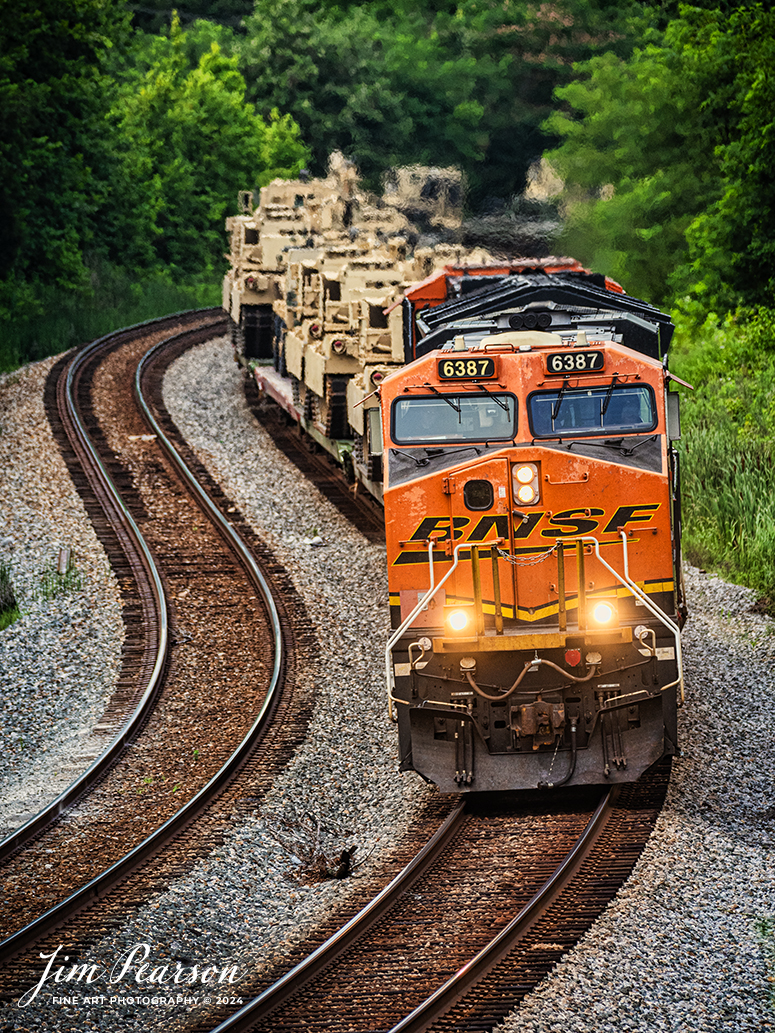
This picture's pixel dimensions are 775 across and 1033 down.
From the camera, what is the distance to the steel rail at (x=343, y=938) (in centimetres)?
809

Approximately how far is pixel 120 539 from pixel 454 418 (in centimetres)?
1031

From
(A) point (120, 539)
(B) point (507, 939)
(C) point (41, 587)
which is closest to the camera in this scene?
(B) point (507, 939)

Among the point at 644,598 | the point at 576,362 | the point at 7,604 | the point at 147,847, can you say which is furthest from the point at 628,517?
the point at 7,604

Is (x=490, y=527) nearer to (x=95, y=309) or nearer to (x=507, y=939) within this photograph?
(x=507, y=939)

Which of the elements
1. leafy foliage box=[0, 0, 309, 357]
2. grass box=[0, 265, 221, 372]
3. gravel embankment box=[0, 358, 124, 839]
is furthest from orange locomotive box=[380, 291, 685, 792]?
leafy foliage box=[0, 0, 309, 357]

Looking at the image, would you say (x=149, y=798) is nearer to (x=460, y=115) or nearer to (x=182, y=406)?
(x=182, y=406)

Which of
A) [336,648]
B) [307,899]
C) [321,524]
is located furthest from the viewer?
[321,524]

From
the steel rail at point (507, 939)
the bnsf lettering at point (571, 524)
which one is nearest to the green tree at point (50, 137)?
the bnsf lettering at point (571, 524)

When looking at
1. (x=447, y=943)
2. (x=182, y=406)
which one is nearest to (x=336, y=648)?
(x=447, y=943)

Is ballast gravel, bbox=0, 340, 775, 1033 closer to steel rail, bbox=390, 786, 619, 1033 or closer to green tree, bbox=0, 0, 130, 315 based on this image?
steel rail, bbox=390, 786, 619, 1033

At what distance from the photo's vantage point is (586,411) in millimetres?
10875

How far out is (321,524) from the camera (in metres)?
21.2

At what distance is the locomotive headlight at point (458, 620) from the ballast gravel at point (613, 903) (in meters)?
1.89

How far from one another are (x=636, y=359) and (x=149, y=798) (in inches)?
238
